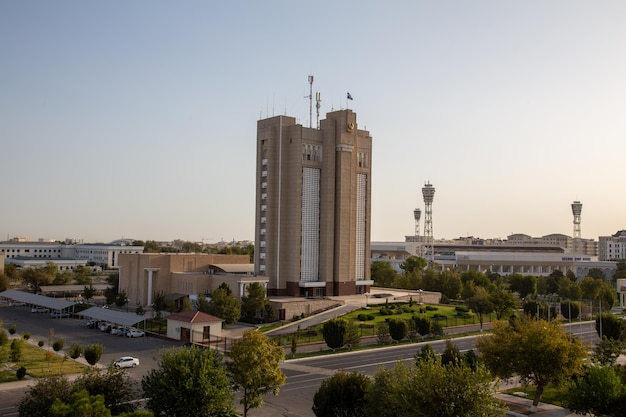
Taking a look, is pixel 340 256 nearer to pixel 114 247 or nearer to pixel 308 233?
pixel 308 233

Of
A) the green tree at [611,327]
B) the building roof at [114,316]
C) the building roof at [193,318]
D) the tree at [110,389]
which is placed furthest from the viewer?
the building roof at [114,316]

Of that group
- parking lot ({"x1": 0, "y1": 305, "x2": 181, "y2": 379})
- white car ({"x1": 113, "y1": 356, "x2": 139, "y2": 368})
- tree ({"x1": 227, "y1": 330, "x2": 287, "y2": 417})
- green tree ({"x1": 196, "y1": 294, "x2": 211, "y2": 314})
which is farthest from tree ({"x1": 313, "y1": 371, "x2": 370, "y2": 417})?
green tree ({"x1": 196, "y1": 294, "x2": 211, "y2": 314})

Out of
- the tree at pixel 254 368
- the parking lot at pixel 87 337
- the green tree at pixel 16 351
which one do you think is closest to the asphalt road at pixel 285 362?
the parking lot at pixel 87 337

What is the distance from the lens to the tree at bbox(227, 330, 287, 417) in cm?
3391

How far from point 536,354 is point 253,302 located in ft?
148

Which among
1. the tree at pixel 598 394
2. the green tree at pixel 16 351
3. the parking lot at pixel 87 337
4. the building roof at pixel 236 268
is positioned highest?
the building roof at pixel 236 268

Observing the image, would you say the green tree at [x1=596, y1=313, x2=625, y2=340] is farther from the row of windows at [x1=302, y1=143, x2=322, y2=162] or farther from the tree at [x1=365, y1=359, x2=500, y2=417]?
the row of windows at [x1=302, y1=143, x2=322, y2=162]

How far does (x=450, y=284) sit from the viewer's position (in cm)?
10975

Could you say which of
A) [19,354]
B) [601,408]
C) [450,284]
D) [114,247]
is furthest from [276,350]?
[114,247]

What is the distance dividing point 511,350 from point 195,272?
6698 cm

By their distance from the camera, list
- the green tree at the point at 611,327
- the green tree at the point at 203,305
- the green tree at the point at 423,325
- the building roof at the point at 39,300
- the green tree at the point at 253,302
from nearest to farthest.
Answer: the green tree at the point at 611,327 → the green tree at the point at 423,325 → the green tree at the point at 203,305 → the green tree at the point at 253,302 → the building roof at the point at 39,300

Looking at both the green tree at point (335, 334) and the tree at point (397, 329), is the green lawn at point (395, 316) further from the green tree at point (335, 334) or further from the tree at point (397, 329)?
the green tree at point (335, 334)

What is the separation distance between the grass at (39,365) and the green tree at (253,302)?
88.3 ft

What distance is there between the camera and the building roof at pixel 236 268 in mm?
98350
